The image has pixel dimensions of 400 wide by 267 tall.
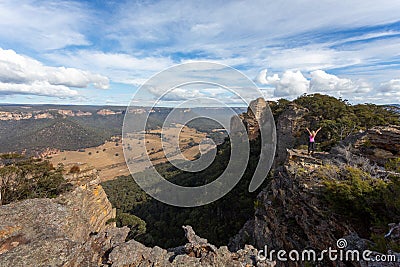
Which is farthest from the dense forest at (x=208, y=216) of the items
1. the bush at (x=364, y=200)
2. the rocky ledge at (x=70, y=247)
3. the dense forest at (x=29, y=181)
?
the rocky ledge at (x=70, y=247)

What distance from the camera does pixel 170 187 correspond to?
41.5 meters

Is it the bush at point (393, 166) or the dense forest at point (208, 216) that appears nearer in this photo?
the bush at point (393, 166)

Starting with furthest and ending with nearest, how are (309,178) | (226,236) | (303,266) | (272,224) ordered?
(226,236) < (272,224) < (309,178) < (303,266)

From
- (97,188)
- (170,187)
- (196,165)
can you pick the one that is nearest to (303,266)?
(97,188)

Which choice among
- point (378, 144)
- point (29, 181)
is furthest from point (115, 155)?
point (378, 144)

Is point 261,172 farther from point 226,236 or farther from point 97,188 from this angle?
point 97,188

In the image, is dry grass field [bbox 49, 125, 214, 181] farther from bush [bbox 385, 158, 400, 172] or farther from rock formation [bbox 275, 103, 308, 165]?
bush [bbox 385, 158, 400, 172]

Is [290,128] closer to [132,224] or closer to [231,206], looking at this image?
[231,206]

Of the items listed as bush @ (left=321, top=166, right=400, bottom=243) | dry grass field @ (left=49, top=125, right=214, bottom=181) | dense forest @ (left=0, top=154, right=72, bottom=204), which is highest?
bush @ (left=321, top=166, right=400, bottom=243)

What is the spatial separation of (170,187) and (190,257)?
36965 millimetres

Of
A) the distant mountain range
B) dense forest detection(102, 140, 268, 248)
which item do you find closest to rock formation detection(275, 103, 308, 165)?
dense forest detection(102, 140, 268, 248)

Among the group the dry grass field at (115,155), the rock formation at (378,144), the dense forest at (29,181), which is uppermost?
the rock formation at (378,144)

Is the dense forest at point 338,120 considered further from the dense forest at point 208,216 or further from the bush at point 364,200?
the bush at point 364,200

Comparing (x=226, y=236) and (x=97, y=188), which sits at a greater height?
(x=97, y=188)
